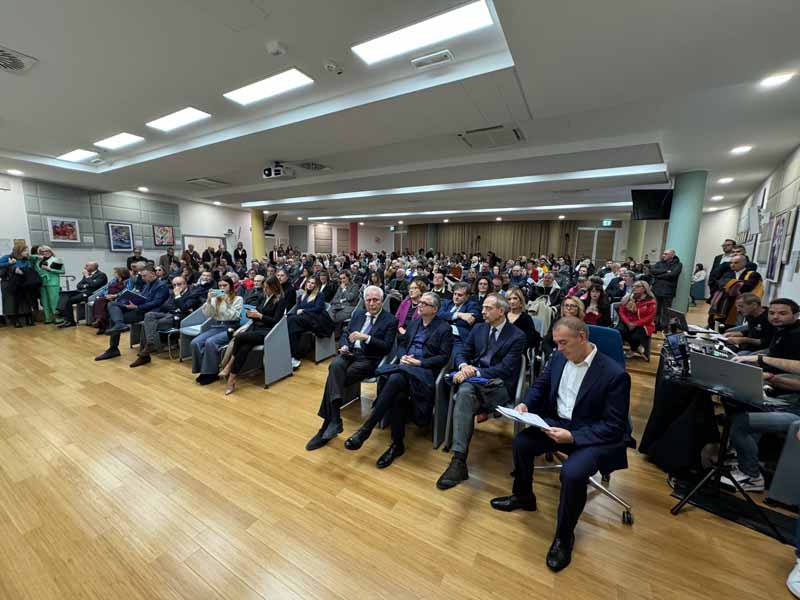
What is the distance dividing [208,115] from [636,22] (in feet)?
16.0

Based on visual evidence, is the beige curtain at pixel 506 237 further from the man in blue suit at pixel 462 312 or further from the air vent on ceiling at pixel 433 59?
the air vent on ceiling at pixel 433 59

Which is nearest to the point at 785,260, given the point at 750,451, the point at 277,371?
the point at 750,451

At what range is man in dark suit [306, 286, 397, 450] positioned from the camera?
2705mm

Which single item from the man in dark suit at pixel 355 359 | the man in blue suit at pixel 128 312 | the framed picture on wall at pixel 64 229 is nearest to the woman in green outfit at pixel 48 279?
the framed picture on wall at pixel 64 229

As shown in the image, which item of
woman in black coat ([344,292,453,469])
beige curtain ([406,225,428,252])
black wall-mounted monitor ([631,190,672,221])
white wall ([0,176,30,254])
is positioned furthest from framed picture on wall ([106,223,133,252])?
black wall-mounted monitor ([631,190,672,221])

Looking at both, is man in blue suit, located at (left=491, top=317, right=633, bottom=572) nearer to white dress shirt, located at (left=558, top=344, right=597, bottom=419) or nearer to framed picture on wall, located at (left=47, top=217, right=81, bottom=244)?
white dress shirt, located at (left=558, top=344, right=597, bottom=419)

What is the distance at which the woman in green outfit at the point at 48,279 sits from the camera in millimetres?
6457

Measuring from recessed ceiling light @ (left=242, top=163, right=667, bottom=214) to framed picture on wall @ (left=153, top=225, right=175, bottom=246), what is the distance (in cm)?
317

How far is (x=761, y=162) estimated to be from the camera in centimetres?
554

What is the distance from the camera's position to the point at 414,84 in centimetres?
324

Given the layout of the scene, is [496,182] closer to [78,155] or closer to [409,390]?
[409,390]

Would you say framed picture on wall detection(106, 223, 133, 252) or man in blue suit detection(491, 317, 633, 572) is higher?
framed picture on wall detection(106, 223, 133, 252)

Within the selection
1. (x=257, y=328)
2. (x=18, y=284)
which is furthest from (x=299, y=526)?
(x=18, y=284)

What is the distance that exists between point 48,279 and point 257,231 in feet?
22.6
